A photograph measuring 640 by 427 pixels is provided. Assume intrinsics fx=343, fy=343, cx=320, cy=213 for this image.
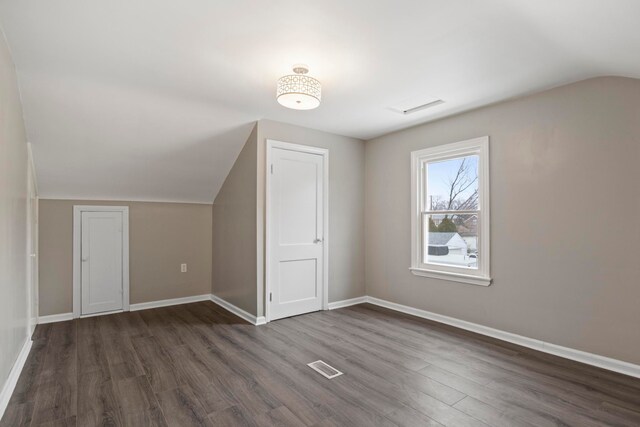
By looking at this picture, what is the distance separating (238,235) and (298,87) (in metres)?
2.36

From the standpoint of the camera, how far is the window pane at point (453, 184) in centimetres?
378

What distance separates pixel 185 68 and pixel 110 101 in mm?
1011

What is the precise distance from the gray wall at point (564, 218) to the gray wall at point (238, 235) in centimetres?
222

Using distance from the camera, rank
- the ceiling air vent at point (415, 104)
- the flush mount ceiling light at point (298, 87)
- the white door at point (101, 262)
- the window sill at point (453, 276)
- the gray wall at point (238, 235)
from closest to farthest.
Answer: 1. the flush mount ceiling light at point (298, 87)
2. the ceiling air vent at point (415, 104)
3. the window sill at point (453, 276)
4. the gray wall at point (238, 235)
5. the white door at point (101, 262)

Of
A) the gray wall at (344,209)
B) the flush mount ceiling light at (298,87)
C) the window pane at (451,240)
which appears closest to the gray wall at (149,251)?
the gray wall at (344,209)

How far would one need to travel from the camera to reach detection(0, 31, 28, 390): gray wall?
2191mm

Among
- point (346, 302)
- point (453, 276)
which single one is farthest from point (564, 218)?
point (346, 302)

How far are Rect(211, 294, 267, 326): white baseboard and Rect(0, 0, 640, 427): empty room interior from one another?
1.6 inches

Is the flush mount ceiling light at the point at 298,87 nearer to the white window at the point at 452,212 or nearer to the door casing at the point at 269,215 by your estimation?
the door casing at the point at 269,215

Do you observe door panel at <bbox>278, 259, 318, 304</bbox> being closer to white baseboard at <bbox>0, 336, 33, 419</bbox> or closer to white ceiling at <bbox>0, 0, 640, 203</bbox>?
white ceiling at <bbox>0, 0, 640, 203</bbox>

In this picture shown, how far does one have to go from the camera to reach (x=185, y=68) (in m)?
2.66

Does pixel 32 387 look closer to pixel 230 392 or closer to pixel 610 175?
pixel 230 392

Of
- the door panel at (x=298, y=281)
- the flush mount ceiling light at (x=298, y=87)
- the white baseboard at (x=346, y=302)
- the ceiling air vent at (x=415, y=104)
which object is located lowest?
the white baseboard at (x=346, y=302)

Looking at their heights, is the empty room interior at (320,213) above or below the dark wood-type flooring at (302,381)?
above
